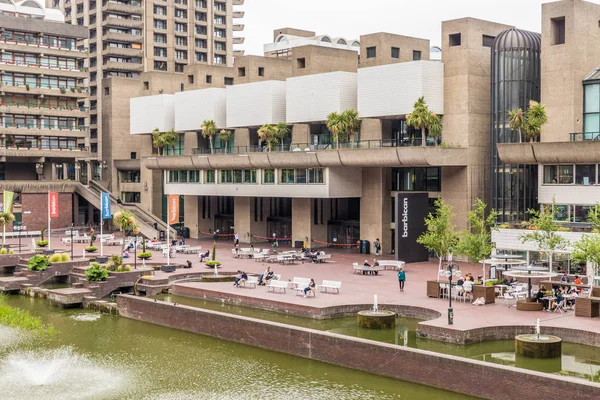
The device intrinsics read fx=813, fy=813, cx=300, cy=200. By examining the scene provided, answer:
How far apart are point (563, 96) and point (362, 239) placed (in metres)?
21.2

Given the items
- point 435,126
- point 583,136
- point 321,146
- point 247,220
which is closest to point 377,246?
point 321,146

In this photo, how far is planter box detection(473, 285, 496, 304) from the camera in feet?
136

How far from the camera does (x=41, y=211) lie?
93938 millimetres

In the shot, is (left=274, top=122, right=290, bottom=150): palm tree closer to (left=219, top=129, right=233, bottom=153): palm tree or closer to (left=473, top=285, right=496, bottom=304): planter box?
(left=219, top=129, right=233, bottom=153): palm tree

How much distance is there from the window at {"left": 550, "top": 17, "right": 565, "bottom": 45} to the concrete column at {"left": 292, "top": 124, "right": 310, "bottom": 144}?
24.4 metres

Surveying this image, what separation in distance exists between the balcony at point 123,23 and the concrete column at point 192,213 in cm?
4268

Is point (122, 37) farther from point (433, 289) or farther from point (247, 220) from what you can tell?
point (433, 289)

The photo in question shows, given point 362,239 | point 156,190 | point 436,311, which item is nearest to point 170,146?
point 156,190

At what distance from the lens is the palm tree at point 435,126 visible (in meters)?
62.3

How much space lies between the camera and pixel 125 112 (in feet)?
331

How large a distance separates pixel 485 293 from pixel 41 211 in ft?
216

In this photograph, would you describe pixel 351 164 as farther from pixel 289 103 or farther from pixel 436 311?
pixel 436 311

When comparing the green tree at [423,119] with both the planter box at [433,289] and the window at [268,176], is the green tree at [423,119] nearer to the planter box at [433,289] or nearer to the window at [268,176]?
the window at [268,176]

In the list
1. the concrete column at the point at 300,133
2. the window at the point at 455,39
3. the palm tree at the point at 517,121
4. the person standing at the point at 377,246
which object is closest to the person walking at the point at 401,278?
the palm tree at the point at 517,121
